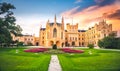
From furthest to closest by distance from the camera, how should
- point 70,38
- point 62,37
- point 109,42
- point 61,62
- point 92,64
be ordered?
point 109,42
point 70,38
point 62,37
point 61,62
point 92,64

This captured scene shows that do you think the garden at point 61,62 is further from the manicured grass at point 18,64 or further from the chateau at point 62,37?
the chateau at point 62,37

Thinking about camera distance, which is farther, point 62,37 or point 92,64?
point 62,37

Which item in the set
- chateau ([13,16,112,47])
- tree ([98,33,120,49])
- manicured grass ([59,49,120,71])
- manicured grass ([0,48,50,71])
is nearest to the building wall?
chateau ([13,16,112,47])

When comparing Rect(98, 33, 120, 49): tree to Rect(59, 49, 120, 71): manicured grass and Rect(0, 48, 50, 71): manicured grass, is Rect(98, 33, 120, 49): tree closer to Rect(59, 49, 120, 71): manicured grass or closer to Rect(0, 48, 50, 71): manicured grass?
Rect(59, 49, 120, 71): manicured grass

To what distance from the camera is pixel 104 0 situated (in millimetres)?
7375

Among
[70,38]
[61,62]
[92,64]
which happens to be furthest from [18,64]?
[70,38]

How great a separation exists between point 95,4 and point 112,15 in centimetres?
76

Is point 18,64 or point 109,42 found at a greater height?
point 109,42

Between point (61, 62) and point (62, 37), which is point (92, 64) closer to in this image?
point (61, 62)

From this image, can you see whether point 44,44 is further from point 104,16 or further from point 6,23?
point 104,16

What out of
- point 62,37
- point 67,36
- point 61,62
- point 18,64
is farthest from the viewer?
point 67,36

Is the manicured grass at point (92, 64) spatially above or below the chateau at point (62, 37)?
below

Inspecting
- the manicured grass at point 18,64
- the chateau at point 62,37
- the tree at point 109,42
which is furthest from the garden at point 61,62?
the tree at point 109,42

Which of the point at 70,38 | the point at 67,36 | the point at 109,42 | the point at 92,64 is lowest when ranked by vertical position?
the point at 92,64
